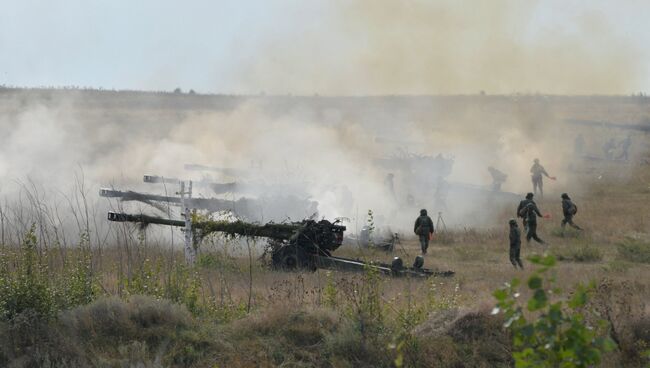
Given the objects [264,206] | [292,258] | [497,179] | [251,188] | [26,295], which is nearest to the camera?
[26,295]

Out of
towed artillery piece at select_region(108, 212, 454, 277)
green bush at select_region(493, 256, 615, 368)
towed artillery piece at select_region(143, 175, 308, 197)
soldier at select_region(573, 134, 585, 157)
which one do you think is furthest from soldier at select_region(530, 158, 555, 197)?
green bush at select_region(493, 256, 615, 368)

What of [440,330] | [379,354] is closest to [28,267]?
[379,354]

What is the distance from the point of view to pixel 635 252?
1962 centimetres

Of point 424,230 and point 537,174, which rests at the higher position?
point 537,174

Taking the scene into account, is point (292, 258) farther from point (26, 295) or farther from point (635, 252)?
point (635, 252)

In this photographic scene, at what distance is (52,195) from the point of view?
94.1 ft

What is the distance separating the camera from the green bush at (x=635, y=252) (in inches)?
753

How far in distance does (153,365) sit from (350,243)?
11192mm

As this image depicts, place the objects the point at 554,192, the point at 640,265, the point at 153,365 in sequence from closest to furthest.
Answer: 1. the point at 153,365
2. the point at 640,265
3. the point at 554,192

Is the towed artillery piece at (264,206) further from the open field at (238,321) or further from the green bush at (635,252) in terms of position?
the green bush at (635,252)

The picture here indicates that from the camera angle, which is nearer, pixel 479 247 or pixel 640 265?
pixel 640 265

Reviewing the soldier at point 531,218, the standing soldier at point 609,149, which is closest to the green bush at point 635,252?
the soldier at point 531,218

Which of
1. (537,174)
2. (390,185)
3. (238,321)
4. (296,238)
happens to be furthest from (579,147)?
(238,321)

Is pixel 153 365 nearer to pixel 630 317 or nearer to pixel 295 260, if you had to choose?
pixel 630 317
